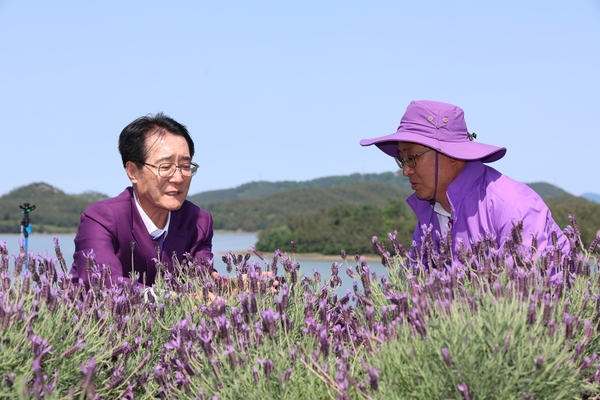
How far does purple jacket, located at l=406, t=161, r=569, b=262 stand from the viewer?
3508 mm

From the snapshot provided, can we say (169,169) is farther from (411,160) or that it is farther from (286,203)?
(286,203)

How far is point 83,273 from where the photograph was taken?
378cm

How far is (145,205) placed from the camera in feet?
14.1

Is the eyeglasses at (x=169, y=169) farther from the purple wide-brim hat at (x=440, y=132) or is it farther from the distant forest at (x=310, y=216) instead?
the distant forest at (x=310, y=216)

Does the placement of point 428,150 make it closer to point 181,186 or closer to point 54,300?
point 181,186

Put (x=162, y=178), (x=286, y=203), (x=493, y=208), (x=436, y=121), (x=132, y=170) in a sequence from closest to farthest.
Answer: (x=493, y=208), (x=436, y=121), (x=162, y=178), (x=132, y=170), (x=286, y=203)

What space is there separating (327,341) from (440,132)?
1.79 metres

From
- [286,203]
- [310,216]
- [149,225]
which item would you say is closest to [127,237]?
[149,225]

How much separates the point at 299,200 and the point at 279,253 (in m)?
165

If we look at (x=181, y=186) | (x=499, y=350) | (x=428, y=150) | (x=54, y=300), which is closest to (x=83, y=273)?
(x=181, y=186)

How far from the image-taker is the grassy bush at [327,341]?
224cm

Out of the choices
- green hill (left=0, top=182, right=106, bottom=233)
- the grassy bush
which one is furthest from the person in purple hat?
green hill (left=0, top=182, right=106, bottom=233)

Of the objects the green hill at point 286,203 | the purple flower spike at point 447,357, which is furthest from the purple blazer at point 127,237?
the green hill at point 286,203

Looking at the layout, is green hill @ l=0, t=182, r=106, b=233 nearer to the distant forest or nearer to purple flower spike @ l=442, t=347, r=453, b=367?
the distant forest
